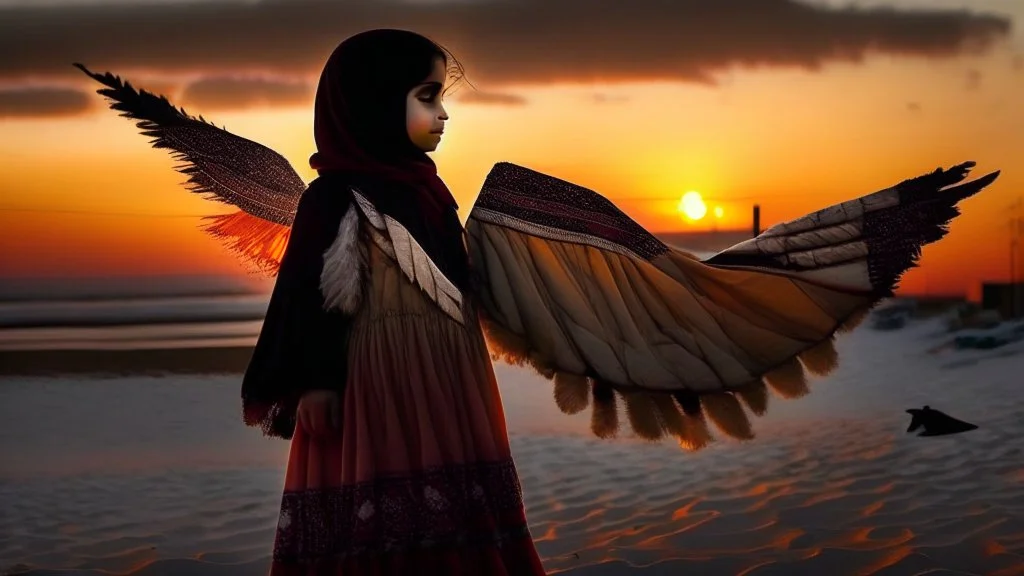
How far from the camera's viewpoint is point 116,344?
16.3 ft

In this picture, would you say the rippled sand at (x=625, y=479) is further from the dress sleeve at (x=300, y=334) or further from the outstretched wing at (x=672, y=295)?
the dress sleeve at (x=300, y=334)

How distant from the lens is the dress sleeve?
8.04 ft

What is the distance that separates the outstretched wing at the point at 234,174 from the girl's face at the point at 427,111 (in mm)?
417

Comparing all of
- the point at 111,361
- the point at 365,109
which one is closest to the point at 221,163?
the point at 365,109

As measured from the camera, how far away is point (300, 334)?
8.04 ft

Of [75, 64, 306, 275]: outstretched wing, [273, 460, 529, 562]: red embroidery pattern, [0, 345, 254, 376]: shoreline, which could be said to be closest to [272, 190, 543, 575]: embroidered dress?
[273, 460, 529, 562]: red embroidery pattern

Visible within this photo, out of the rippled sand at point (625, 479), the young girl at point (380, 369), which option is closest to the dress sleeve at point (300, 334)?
the young girl at point (380, 369)

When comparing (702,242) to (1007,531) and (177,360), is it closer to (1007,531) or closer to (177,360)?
(1007,531)

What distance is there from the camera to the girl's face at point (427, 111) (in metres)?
2.62

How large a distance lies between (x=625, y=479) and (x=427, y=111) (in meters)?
2.44

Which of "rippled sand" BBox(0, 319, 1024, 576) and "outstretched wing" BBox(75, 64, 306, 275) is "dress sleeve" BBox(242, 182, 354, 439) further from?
"rippled sand" BBox(0, 319, 1024, 576)

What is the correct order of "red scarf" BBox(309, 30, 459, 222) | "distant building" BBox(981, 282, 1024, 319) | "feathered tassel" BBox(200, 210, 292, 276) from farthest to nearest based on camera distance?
"distant building" BBox(981, 282, 1024, 319)
"feathered tassel" BBox(200, 210, 292, 276)
"red scarf" BBox(309, 30, 459, 222)

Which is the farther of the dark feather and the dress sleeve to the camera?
the dark feather

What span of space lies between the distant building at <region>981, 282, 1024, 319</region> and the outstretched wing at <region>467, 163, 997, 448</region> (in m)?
2.04
